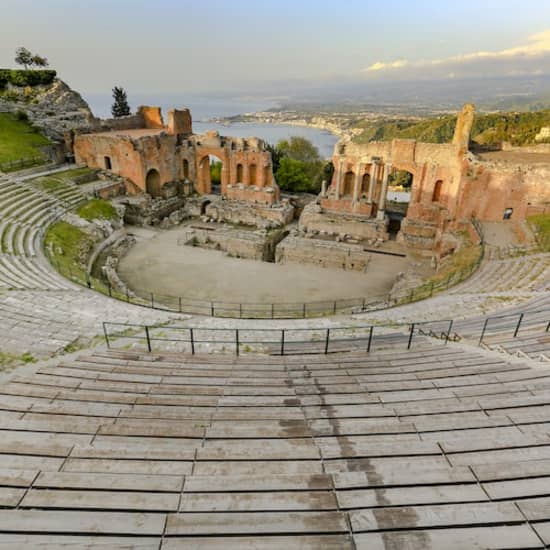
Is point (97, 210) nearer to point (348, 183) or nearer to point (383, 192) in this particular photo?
point (348, 183)

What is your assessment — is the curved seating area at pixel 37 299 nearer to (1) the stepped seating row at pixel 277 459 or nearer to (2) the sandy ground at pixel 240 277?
(1) the stepped seating row at pixel 277 459

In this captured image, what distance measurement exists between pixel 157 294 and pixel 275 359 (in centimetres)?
1197

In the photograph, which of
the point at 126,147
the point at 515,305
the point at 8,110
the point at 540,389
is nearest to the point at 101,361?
the point at 540,389

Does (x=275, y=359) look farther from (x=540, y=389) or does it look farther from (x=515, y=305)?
(x=515, y=305)

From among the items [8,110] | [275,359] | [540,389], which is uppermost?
[8,110]

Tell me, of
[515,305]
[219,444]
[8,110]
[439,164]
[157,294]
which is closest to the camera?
[219,444]

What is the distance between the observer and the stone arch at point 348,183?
99.2 feet

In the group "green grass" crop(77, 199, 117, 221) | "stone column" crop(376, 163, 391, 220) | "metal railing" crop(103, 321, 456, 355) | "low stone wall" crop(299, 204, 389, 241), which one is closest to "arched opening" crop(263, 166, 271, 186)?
"low stone wall" crop(299, 204, 389, 241)

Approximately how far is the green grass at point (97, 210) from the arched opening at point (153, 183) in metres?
6.01

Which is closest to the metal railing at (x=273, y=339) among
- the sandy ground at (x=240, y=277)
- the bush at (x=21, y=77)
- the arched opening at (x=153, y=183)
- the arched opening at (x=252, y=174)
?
the sandy ground at (x=240, y=277)

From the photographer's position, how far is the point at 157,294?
1908cm

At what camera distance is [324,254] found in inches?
975

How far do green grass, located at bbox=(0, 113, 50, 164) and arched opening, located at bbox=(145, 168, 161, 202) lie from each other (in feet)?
28.2

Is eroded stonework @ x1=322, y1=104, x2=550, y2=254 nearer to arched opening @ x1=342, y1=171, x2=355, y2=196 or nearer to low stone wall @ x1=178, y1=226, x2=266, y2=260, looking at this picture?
arched opening @ x1=342, y1=171, x2=355, y2=196
